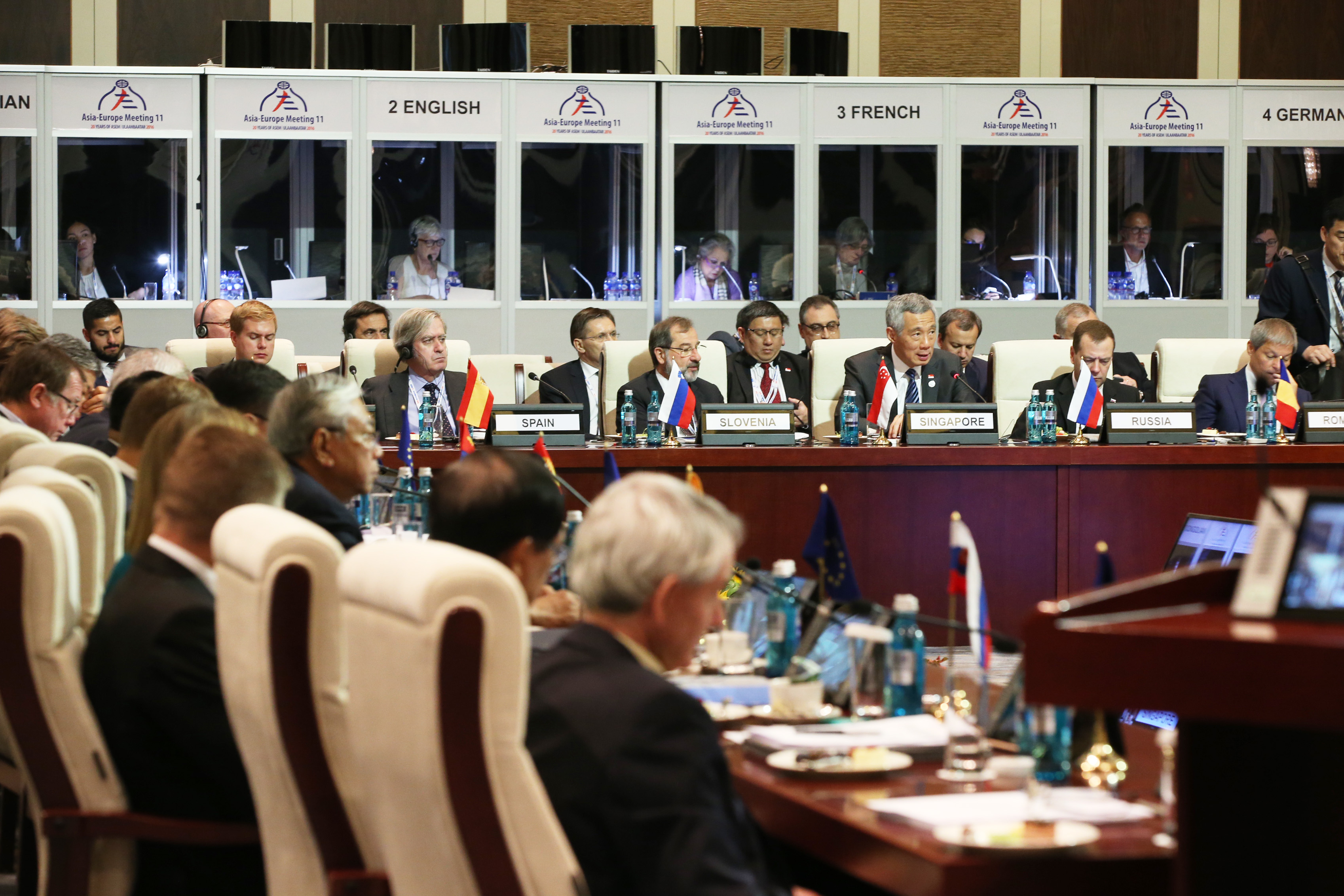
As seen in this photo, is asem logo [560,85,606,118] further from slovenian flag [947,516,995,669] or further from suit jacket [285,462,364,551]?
slovenian flag [947,516,995,669]

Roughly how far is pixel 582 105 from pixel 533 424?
4.22 meters

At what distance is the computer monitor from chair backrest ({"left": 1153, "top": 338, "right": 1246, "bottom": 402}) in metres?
3.41

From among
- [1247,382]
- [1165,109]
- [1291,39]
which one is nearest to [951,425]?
[1247,382]

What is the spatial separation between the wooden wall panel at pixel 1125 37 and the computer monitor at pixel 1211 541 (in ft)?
25.3

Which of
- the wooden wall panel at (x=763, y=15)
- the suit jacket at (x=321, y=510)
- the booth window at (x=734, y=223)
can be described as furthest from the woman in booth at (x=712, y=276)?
the suit jacket at (x=321, y=510)

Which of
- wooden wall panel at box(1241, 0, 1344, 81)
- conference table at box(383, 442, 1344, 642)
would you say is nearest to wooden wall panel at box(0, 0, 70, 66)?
conference table at box(383, 442, 1344, 642)

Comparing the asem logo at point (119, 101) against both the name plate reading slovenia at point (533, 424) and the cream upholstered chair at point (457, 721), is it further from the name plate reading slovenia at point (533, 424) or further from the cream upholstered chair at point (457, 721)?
the cream upholstered chair at point (457, 721)

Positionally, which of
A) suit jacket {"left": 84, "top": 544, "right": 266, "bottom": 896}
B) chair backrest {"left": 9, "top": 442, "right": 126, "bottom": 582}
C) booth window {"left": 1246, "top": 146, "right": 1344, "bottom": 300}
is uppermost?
booth window {"left": 1246, "top": 146, "right": 1344, "bottom": 300}

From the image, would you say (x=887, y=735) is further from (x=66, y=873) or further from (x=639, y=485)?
(x=66, y=873)

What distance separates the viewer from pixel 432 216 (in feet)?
30.8

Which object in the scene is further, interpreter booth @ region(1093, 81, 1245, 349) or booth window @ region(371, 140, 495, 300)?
interpreter booth @ region(1093, 81, 1245, 349)

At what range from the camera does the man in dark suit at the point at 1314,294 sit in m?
7.39

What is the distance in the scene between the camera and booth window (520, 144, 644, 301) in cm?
946

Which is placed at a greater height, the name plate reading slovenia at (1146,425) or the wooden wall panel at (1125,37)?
the wooden wall panel at (1125,37)
